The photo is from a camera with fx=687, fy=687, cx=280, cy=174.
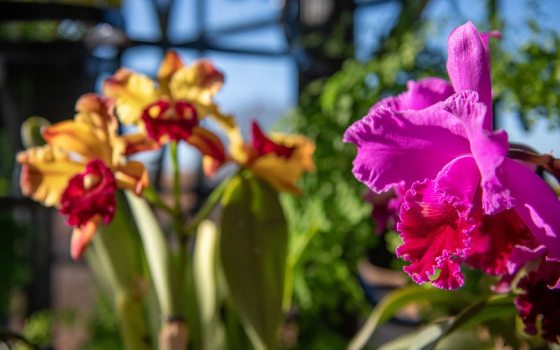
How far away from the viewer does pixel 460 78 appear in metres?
0.36

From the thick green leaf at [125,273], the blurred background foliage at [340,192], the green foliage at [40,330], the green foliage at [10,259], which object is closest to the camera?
the thick green leaf at [125,273]

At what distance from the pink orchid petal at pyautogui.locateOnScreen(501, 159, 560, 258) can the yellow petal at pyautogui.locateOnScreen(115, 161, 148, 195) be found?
1.03ft

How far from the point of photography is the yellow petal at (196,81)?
0.62 metres

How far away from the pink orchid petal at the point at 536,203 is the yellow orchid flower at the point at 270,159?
1.03 ft

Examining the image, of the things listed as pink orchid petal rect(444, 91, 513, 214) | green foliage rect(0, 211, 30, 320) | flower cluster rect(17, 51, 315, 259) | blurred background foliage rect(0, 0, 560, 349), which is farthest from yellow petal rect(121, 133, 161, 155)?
green foliage rect(0, 211, 30, 320)

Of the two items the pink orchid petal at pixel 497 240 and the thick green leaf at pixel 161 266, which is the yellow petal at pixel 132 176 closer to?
the thick green leaf at pixel 161 266

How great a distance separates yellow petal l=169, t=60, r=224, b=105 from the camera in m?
0.62

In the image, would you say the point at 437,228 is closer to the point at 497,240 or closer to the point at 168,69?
the point at 497,240

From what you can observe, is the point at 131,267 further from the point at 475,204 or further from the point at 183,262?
the point at 475,204

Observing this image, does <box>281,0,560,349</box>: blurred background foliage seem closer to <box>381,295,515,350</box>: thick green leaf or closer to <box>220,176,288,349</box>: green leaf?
<box>220,176,288,349</box>: green leaf

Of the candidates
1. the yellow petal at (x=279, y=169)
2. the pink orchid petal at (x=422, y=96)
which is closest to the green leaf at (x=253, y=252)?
the yellow petal at (x=279, y=169)

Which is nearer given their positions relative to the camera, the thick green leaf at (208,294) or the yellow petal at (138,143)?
the yellow petal at (138,143)

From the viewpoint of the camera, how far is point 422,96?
424 mm

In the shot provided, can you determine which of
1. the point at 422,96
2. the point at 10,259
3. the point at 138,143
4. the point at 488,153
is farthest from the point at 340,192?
the point at 10,259
